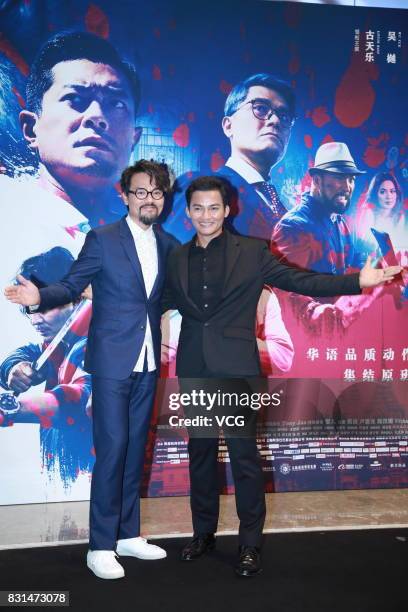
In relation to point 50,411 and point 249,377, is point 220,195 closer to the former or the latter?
point 249,377

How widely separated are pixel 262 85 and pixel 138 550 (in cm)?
277

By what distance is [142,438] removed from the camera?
304 centimetres

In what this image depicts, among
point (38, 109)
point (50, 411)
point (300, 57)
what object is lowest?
point (50, 411)

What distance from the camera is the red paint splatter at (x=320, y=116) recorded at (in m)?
4.18

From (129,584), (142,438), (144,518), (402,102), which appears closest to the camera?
(129,584)

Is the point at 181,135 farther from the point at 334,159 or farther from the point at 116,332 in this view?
the point at 116,332

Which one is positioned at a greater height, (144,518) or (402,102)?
(402,102)

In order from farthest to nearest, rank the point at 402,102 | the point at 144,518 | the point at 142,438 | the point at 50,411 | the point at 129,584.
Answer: the point at 402,102 < the point at 50,411 < the point at 144,518 < the point at 142,438 < the point at 129,584

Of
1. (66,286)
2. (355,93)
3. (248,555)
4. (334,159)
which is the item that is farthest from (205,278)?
(355,93)

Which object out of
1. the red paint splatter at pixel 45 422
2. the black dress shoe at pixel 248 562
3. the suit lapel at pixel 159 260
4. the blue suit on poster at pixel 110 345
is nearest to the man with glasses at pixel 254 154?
the suit lapel at pixel 159 260

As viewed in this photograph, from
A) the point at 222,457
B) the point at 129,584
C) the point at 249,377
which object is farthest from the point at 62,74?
the point at 129,584

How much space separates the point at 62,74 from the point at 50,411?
1.99 meters

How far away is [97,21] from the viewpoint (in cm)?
391

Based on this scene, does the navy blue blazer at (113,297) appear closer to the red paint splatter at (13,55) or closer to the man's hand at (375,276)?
the man's hand at (375,276)
